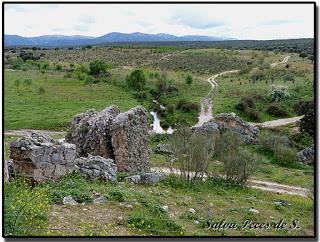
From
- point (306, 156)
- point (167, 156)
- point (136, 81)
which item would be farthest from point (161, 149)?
point (136, 81)

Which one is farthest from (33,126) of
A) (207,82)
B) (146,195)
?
(207,82)

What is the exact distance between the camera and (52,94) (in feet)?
164

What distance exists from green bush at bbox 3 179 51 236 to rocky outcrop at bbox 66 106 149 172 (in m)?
6.31

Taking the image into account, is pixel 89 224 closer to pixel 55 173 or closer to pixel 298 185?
pixel 55 173

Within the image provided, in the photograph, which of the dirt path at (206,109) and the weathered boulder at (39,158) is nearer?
the weathered boulder at (39,158)

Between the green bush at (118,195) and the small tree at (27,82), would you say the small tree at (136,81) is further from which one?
the green bush at (118,195)

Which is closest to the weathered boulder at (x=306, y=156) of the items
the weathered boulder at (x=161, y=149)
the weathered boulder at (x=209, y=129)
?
the weathered boulder at (x=209, y=129)

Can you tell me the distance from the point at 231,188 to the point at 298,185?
221 inches

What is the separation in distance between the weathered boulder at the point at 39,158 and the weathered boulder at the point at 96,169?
0.88m

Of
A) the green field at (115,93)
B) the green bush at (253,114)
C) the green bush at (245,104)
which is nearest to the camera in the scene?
the green field at (115,93)

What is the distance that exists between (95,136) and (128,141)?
1.58 metres

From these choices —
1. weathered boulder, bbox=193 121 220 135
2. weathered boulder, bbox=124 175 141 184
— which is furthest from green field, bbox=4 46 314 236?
weathered boulder, bbox=193 121 220 135

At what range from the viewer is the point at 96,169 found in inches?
652

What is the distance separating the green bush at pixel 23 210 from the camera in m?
9.85
